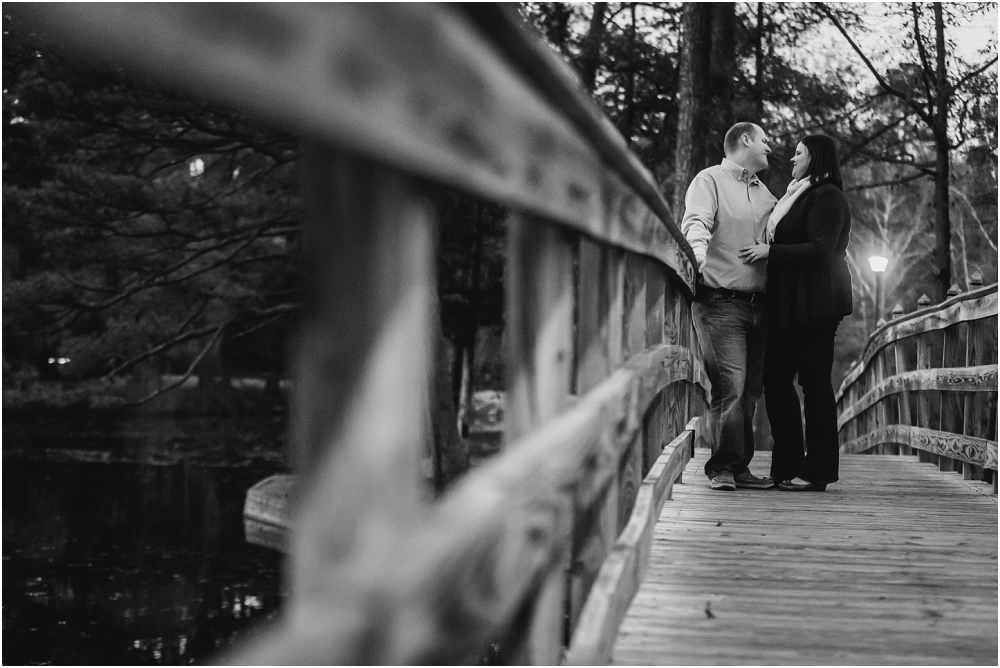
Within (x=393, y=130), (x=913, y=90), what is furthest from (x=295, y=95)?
(x=913, y=90)

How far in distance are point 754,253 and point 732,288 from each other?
0.21m

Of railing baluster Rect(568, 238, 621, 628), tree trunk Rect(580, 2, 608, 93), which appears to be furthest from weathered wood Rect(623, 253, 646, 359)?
tree trunk Rect(580, 2, 608, 93)

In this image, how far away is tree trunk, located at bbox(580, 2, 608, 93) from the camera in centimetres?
1628

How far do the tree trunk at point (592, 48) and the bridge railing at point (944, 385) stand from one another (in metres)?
6.85

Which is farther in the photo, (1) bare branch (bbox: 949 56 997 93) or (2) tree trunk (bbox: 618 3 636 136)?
(2) tree trunk (bbox: 618 3 636 136)

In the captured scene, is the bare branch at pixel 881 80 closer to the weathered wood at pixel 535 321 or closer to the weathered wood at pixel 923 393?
the weathered wood at pixel 923 393

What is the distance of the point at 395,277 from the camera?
3.97 feet

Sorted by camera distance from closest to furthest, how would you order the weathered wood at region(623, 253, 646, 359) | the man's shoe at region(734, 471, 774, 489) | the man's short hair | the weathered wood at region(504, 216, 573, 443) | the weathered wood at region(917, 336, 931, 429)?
the weathered wood at region(504, 216, 573, 443) → the weathered wood at region(623, 253, 646, 359) → the man's short hair → the man's shoe at region(734, 471, 774, 489) → the weathered wood at region(917, 336, 931, 429)

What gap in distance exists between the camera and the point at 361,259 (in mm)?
1156

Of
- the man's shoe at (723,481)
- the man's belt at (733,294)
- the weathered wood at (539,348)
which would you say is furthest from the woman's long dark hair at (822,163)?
the weathered wood at (539,348)

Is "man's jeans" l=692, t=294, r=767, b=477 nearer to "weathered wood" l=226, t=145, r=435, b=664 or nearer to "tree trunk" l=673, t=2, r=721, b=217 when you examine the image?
"weathered wood" l=226, t=145, r=435, b=664

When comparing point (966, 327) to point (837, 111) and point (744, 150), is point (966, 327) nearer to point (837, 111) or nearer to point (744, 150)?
point (744, 150)

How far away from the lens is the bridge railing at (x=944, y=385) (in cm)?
628

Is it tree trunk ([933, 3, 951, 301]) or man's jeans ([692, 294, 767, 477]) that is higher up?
tree trunk ([933, 3, 951, 301])
